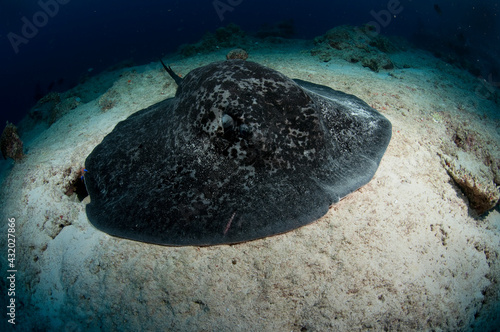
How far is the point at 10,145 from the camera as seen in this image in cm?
454

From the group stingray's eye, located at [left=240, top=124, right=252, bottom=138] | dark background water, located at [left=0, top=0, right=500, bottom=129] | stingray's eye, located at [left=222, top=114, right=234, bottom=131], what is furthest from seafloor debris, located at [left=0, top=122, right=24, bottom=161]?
dark background water, located at [left=0, top=0, right=500, bottom=129]

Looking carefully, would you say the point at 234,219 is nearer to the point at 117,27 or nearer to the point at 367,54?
the point at 367,54

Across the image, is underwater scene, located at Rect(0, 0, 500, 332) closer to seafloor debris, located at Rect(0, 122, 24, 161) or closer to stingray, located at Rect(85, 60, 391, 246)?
stingray, located at Rect(85, 60, 391, 246)

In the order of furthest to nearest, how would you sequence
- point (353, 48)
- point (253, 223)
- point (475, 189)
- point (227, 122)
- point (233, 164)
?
point (353, 48) → point (475, 189) → point (227, 122) → point (233, 164) → point (253, 223)

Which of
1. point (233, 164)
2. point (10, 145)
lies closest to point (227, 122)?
point (233, 164)

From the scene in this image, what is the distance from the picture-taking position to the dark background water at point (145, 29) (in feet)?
74.8

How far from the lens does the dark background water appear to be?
22.8m

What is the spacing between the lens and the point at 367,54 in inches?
331

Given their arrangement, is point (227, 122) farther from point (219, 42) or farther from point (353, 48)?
point (219, 42)

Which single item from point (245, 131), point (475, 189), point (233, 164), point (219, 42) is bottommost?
point (475, 189)

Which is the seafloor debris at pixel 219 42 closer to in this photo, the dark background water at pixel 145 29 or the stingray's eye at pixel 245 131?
the dark background water at pixel 145 29

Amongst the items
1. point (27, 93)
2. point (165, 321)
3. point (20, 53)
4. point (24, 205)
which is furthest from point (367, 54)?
point (20, 53)

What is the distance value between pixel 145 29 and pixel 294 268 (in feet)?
173

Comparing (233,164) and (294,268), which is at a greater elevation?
(233,164)
